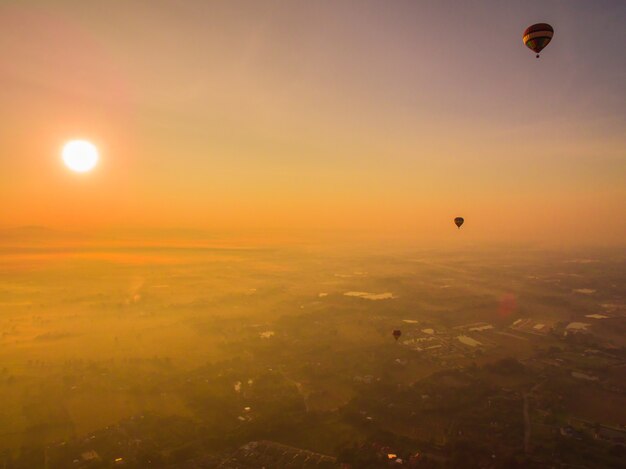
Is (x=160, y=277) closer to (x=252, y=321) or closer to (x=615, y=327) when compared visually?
(x=252, y=321)

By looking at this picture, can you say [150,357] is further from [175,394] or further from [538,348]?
[538,348]

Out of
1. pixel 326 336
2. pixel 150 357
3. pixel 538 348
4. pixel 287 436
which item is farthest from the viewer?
pixel 326 336

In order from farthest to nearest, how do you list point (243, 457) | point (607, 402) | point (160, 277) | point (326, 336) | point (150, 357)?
1. point (160, 277)
2. point (326, 336)
3. point (150, 357)
4. point (607, 402)
5. point (243, 457)

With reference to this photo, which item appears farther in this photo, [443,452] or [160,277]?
[160,277]

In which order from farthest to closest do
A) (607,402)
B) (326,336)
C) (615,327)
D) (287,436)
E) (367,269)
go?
(367,269), (615,327), (326,336), (607,402), (287,436)

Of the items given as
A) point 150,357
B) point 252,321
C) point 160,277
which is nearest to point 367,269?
point 160,277

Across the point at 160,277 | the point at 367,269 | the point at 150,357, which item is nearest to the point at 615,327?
the point at 150,357
